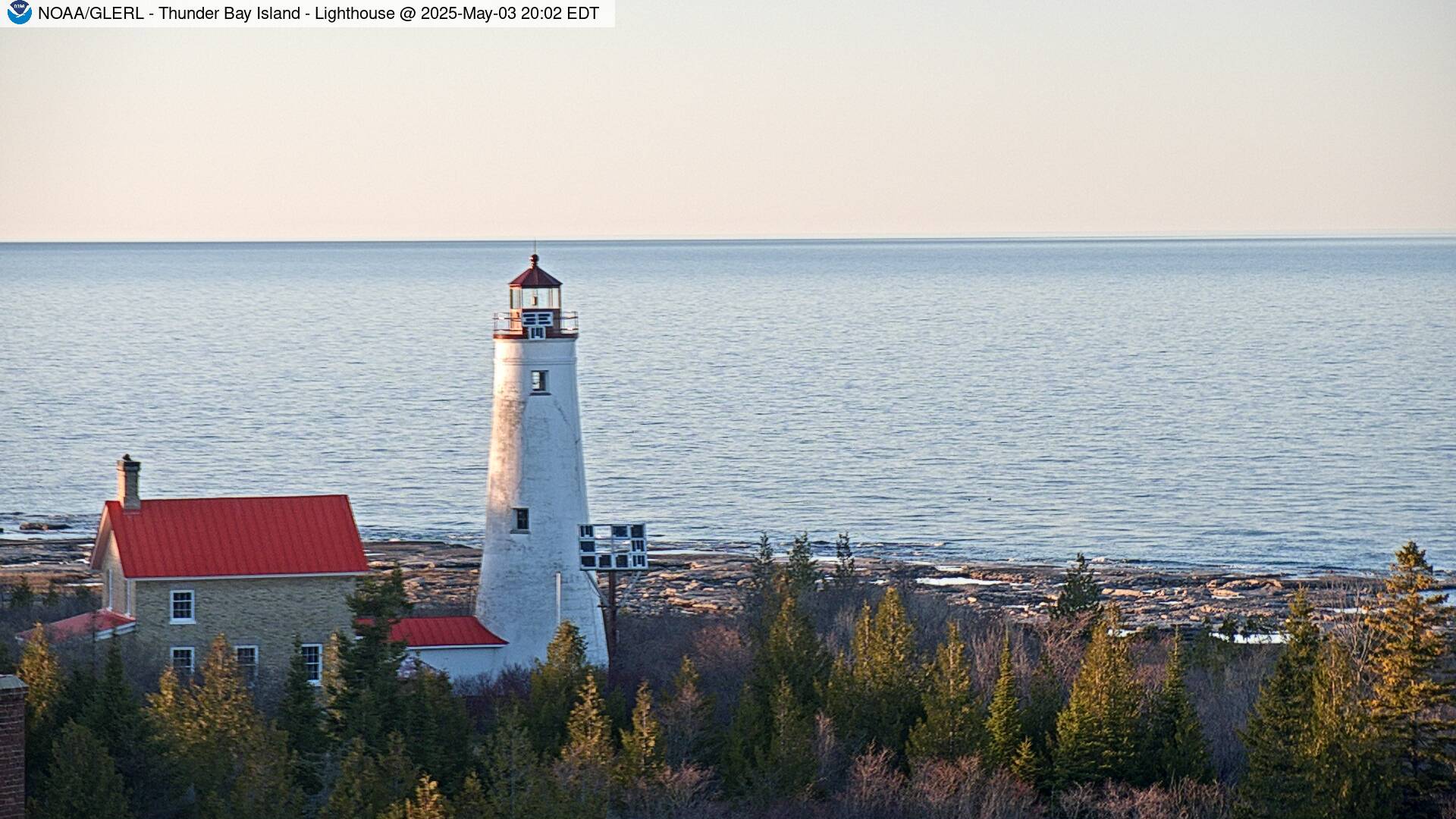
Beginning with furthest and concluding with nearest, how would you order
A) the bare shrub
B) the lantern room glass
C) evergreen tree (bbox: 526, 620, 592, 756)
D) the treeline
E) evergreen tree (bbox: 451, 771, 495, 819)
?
the lantern room glass, evergreen tree (bbox: 526, 620, 592, 756), the bare shrub, the treeline, evergreen tree (bbox: 451, 771, 495, 819)

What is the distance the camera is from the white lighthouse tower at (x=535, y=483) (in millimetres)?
44188


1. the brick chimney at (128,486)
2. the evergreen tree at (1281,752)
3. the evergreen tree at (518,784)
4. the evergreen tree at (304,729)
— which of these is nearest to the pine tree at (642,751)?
the evergreen tree at (518,784)

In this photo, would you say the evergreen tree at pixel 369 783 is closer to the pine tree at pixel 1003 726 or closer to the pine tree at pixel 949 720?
the pine tree at pixel 949 720

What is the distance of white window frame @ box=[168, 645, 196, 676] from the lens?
4269 centimetres

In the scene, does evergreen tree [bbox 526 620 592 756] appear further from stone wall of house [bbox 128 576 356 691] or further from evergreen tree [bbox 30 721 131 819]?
evergreen tree [bbox 30 721 131 819]

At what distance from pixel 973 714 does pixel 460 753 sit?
954 centimetres

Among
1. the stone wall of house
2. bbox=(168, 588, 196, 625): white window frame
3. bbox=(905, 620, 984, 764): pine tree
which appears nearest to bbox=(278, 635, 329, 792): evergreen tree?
the stone wall of house

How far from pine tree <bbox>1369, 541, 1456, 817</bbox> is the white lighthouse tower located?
56.2ft

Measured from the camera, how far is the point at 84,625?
43656 millimetres

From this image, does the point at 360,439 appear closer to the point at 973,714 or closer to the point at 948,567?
the point at 948,567

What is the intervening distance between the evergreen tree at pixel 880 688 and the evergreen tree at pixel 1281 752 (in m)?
6.56

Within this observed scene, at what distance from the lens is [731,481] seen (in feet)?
294

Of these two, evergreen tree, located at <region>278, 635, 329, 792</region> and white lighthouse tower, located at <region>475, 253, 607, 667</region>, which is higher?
white lighthouse tower, located at <region>475, 253, 607, 667</region>

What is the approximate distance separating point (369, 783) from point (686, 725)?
897 cm
